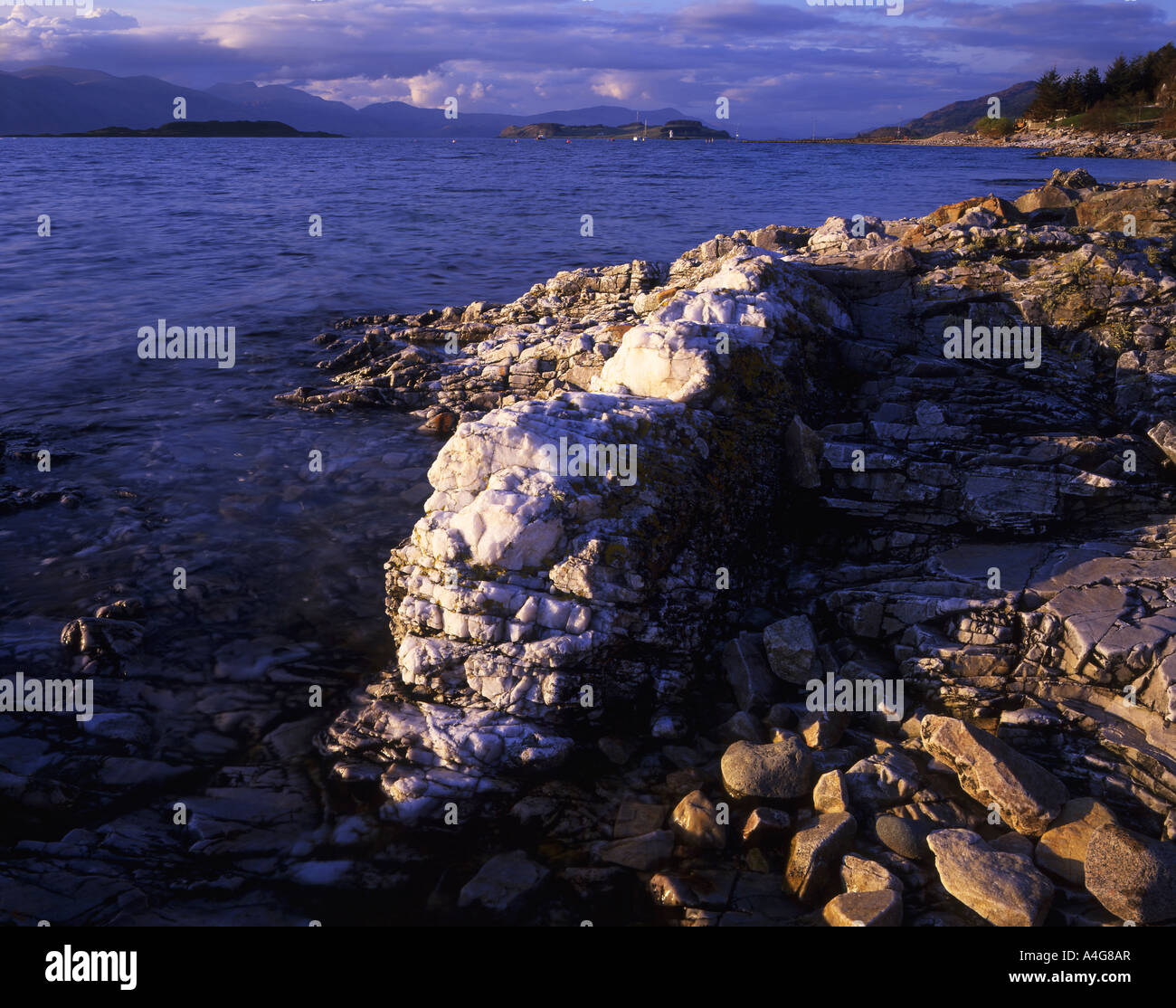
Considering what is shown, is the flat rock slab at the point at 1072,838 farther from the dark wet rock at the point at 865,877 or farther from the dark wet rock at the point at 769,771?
the dark wet rock at the point at 769,771

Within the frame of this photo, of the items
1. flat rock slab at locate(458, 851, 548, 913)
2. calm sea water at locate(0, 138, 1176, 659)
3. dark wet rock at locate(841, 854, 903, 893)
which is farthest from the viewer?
calm sea water at locate(0, 138, 1176, 659)

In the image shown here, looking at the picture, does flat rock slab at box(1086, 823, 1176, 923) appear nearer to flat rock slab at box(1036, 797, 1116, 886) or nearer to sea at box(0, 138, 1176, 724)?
flat rock slab at box(1036, 797, 1116, 886)

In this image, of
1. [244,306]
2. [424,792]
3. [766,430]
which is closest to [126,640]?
[424,792]

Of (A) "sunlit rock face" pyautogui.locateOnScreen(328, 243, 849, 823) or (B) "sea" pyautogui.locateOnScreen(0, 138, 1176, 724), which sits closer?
(A) "sunlit rock face" pyautogui.locateOnScreen(328, 243, 849, 823)

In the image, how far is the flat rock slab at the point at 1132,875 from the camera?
458 cm

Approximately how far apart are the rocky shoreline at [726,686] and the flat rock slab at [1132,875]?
17 mm

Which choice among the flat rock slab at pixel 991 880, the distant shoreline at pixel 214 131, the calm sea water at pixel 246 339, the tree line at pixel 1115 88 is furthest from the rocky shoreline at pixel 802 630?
the distant shoreline at pixel 214 131

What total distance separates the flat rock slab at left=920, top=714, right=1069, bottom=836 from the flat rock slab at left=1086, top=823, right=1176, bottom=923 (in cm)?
39

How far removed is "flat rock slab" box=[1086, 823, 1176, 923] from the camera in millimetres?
4578

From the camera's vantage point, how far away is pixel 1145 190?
46.9ft

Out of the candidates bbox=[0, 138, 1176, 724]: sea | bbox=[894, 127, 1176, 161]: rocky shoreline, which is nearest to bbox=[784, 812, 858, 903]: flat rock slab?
bbox=[0, 138, 1176, 724]: sea
